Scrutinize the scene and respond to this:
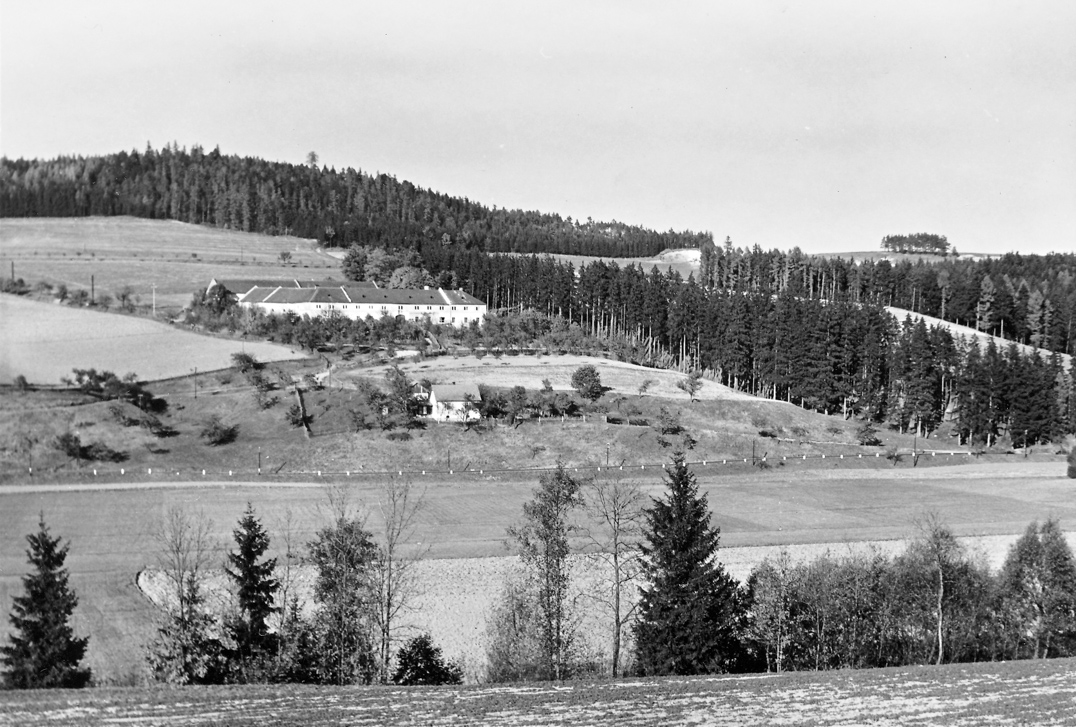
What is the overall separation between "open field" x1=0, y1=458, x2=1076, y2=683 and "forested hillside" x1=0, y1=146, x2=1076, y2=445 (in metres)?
11.6

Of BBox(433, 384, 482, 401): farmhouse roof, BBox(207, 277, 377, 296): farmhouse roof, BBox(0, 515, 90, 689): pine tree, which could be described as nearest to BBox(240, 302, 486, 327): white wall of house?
BBox(207, 277, 377, 296): farmhouse roof

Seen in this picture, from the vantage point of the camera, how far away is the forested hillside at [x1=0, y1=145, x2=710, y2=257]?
39531mm

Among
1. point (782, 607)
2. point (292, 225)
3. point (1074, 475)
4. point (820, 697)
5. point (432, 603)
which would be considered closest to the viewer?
point (820, 697)

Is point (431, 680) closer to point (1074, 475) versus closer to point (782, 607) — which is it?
point (782, 607)

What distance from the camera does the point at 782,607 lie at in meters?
24.0

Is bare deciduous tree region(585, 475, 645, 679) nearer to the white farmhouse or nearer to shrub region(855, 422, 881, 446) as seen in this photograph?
the white farmhouse

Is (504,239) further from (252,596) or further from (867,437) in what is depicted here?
(252,596)

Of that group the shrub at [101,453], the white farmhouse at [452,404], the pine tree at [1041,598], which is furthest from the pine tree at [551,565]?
the white farmhouse at [452,404]

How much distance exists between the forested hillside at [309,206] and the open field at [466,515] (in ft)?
38.1

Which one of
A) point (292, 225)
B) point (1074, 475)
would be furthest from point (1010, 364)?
point (292, 225)

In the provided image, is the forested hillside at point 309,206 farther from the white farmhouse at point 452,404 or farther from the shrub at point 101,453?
the white farmhouse at point 452,404

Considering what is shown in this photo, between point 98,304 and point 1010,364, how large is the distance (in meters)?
70.3

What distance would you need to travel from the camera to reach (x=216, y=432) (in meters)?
48.5

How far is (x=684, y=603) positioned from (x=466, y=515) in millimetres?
21225
